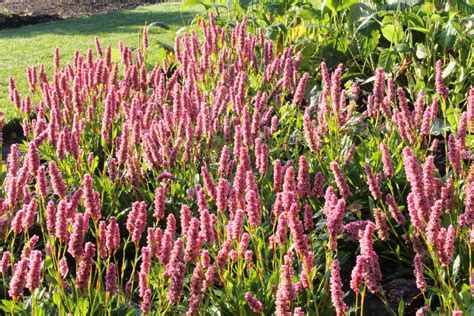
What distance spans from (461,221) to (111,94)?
2.26 meters

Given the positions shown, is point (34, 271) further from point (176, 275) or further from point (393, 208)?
point (393, 208)

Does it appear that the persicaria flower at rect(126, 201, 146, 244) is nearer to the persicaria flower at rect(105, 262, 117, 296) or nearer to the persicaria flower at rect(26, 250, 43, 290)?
the persicaria flower at rect(105, 262, 117, 296)

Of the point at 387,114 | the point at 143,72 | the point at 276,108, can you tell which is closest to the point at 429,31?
A: the point at 276,108

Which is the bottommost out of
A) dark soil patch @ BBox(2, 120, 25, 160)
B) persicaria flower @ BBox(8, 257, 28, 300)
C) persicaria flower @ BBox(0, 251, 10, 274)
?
dark soil patch @ BBox(2, 120, 25, 160)

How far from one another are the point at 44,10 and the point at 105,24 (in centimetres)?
389

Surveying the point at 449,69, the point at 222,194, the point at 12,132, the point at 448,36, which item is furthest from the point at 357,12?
the point at 222,194

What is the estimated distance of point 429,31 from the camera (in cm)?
539

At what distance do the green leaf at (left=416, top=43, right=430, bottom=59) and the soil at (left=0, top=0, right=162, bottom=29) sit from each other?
11247 mm

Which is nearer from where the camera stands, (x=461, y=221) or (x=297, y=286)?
(x=297, y=286)

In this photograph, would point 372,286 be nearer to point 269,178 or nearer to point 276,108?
point 269,178

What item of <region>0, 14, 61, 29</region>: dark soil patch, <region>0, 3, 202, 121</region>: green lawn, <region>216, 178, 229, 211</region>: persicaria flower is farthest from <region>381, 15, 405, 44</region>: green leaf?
<region>0, 14, 61, 29</region>: dark soil patch

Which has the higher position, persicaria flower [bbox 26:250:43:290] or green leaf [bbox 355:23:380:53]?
green leaf [bbox 355:23:380:53]

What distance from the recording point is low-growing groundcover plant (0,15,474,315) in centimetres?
230

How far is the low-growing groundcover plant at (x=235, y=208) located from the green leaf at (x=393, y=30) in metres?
0.53
